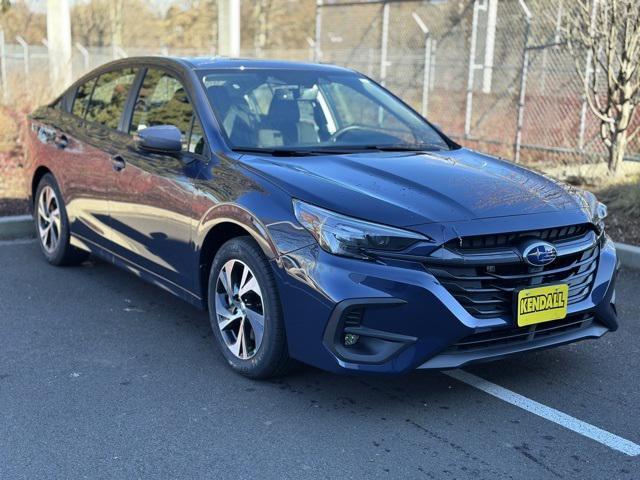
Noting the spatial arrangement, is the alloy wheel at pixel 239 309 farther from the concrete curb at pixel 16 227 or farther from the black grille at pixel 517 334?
the concrete curb at pixel 16 227

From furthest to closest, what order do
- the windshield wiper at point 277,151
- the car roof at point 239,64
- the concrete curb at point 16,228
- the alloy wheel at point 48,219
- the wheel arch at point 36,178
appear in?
the concrete curb at point 16,228 < the wheel arch at point 36,178 < the alloy wheel at point 48,219 < the car roof at point 239,64 < the windshield wiper at point 277,151

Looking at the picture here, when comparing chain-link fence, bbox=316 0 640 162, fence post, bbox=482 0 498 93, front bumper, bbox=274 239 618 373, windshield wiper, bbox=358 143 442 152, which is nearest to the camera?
front bumper, bbox=274 239 618 373

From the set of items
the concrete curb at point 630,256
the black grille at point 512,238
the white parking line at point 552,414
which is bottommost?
the white parking line at point 552,414

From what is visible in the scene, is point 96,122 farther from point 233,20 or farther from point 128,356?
point 233,20

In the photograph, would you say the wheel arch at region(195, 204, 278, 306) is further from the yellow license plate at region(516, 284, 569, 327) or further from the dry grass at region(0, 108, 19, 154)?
the dry grass at region(0, 108, 19, 154)

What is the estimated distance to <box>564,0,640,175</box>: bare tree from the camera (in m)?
8.36

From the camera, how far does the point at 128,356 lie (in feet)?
14.7

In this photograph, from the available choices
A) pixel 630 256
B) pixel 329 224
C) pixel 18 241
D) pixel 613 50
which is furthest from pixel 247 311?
pixel 613 50

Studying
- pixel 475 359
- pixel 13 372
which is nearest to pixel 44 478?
pixel 13 372

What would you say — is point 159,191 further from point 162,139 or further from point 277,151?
point 277,151

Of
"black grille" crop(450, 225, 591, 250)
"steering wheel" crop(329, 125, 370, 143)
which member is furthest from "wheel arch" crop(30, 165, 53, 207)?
"black grille" crop(450, 225, 591, 250)

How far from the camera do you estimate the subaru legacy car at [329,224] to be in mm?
3477

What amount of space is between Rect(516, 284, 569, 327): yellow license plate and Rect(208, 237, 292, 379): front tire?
1133 mm

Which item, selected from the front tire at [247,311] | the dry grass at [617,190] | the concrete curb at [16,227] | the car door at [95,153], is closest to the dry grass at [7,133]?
the concrete curb at [16,227]
